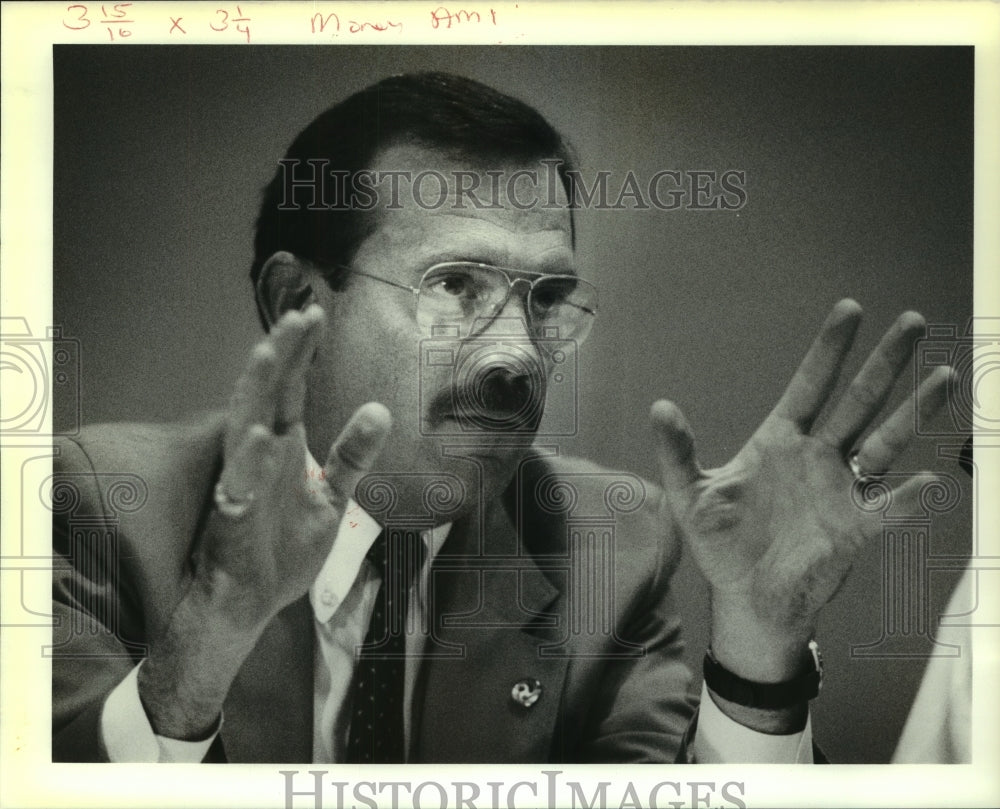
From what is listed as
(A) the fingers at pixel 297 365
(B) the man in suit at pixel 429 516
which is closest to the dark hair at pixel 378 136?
(B) the man in suit at pixel 429 516

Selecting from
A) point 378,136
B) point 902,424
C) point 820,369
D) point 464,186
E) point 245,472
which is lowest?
point 245,472

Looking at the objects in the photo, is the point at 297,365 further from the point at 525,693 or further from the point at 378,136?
the point at 525,693

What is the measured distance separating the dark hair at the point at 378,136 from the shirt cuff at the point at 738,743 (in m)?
1.36

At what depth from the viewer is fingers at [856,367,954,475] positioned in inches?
108

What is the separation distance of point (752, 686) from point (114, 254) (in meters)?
1.79

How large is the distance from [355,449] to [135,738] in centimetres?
85

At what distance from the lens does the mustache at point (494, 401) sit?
274cm

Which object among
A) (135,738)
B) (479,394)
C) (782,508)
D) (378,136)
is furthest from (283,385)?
(782,508)

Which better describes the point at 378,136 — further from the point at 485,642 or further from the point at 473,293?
the point at 485,642

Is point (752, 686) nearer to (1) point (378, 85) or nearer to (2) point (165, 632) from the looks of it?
(2) point (165, 632)

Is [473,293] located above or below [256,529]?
above

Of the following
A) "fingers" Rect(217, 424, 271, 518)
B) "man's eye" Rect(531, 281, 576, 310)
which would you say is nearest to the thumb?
"man's eye" Rect(531, 281, 576, 310)

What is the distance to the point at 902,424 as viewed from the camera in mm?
2770

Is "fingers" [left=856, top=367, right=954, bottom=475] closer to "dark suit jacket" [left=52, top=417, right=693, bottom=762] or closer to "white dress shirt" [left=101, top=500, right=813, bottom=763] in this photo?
"dark suit jacket" [left=52, top=417, right=693, bottom=762]
